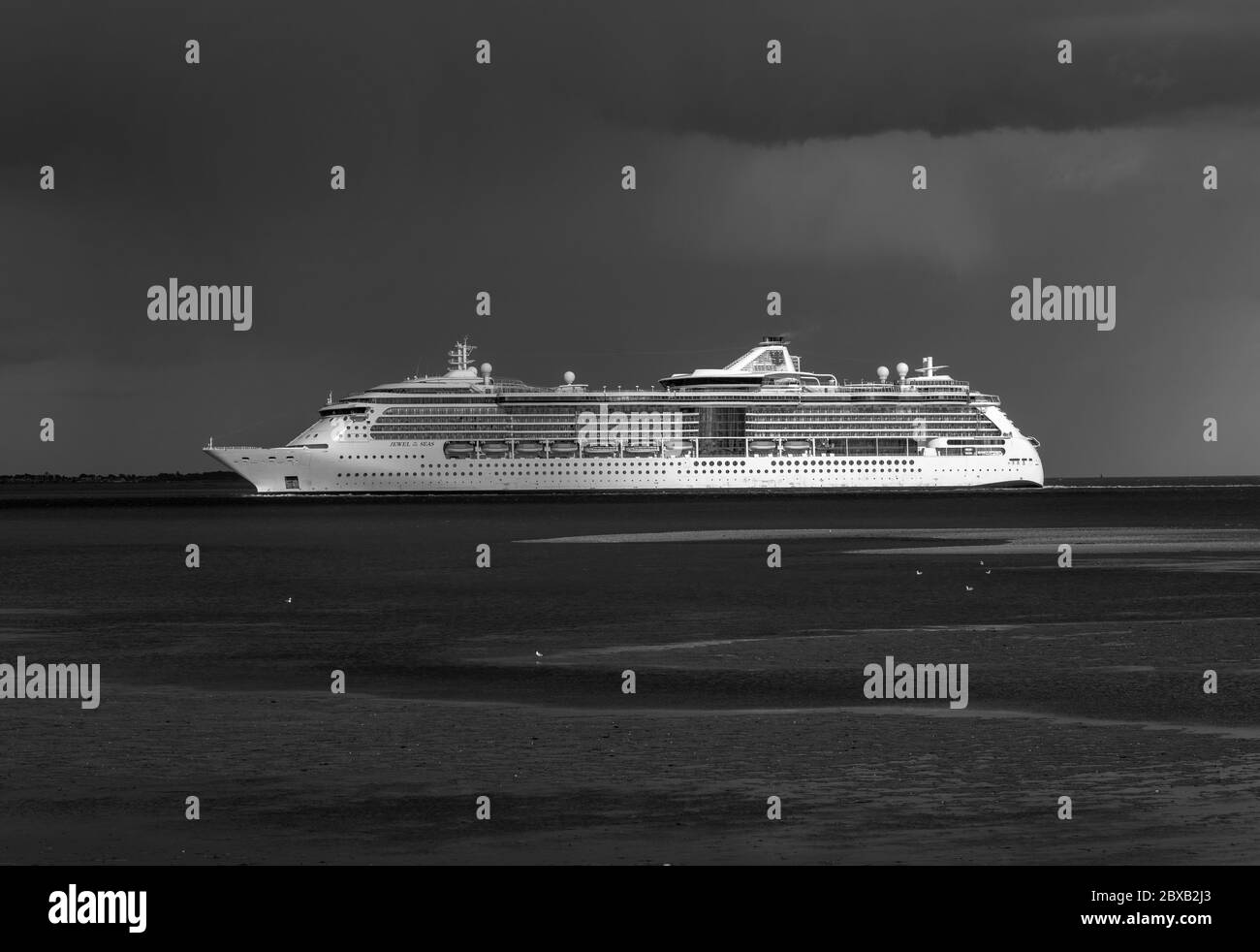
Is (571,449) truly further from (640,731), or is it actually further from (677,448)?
(640,731)

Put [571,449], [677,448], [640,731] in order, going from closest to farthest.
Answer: [640,731] < [677,448] < [571,449]

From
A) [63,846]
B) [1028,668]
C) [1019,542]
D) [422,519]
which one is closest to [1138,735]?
[1028,668]

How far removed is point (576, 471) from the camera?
160m

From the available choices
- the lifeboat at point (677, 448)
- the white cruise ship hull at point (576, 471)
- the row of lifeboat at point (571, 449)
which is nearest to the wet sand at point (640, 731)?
the white cruise ship hull at point (576, 471)

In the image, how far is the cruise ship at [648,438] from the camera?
15525 cm

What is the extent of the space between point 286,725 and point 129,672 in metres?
6.90

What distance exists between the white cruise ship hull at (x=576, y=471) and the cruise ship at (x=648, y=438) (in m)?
0.14

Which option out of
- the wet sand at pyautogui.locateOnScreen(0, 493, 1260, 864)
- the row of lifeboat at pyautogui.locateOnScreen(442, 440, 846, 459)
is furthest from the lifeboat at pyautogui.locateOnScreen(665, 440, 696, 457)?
the wet sand at pyautogui.locateOnScreen(0, 493, 1260, 864)

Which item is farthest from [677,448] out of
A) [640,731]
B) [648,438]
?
[640,731]

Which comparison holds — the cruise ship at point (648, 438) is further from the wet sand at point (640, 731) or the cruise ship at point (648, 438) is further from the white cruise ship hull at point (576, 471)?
the wet sand at point (640, 731)

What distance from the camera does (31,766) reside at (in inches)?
730

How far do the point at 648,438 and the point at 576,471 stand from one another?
7.32 metres
